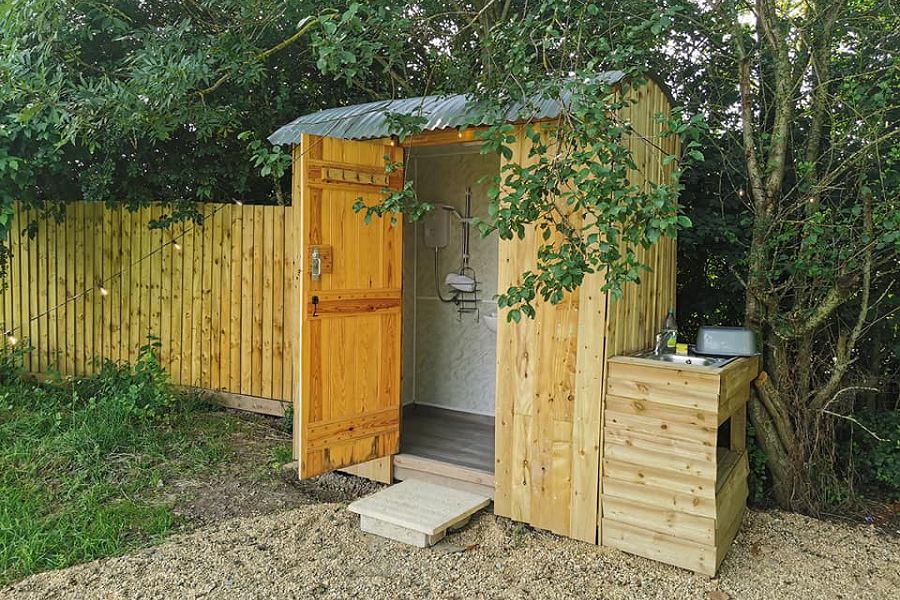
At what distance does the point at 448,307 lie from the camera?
5.76m

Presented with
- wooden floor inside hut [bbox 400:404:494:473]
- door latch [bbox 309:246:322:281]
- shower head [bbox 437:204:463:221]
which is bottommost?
wooden floor inside hut [bbox 400:404:494:473]

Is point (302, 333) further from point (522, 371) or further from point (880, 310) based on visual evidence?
point (880, 310)

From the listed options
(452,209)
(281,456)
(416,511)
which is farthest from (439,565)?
(452,209)

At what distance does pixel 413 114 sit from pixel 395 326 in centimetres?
130

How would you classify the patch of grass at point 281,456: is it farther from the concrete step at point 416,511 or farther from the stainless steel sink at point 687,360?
the stainless steel sink at point 687,360

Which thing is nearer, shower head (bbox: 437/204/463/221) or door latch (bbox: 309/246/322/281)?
door latch (bbox: 309/246/322/281)

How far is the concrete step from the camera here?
11.4 feet

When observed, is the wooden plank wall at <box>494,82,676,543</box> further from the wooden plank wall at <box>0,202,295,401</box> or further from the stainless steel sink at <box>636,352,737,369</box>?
the wooden plank wall at <box>0,202,295,401</box>

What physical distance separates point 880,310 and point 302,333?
3711 mm

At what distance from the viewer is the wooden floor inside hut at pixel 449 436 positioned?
4.29 metres

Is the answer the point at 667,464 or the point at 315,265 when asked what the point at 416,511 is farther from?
the point at 315,265

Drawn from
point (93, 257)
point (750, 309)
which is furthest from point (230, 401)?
point (750, 309)

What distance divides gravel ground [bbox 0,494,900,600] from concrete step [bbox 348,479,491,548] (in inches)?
2.7

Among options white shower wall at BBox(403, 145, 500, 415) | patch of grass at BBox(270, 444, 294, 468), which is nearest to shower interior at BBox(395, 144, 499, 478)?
white shower wall at BBox(403, 145, 500, 415)
